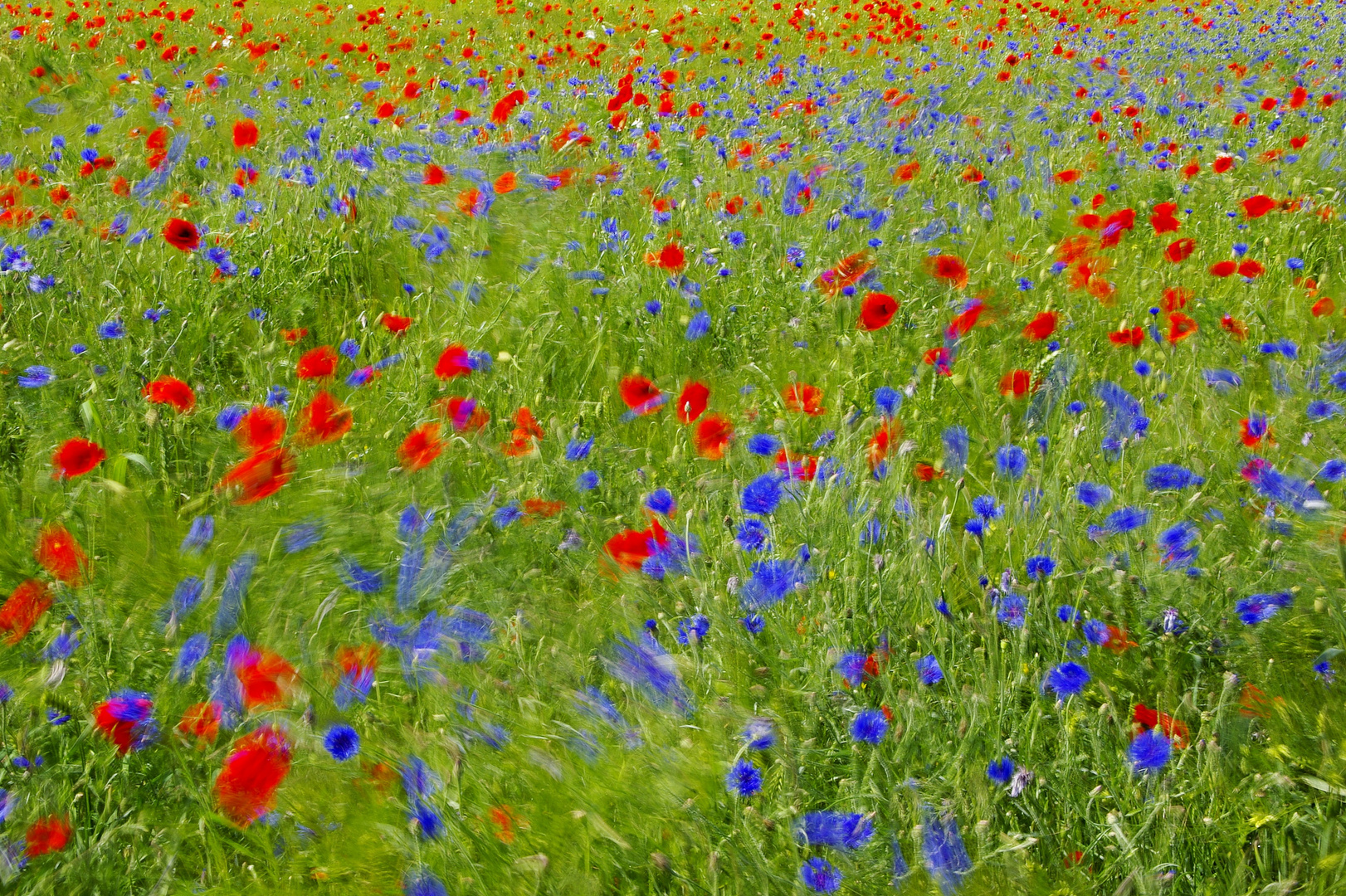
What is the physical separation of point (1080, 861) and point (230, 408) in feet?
5.49

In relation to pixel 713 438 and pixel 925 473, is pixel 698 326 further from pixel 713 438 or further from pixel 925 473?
pixel 925 473

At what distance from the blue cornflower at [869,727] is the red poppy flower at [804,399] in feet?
2.59

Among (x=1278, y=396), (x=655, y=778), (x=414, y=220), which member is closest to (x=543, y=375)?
(x=414, y=220)

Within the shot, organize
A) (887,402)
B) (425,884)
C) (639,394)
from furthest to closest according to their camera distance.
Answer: (639,394) → (887,402) → (425,884)

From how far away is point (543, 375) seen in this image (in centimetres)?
224

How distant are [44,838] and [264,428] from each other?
763 mm

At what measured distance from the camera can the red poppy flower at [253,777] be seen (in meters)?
1.13

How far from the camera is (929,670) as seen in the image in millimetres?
1225

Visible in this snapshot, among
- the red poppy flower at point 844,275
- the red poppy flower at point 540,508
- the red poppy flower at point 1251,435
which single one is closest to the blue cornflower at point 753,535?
the red poppy flower at point 540,508

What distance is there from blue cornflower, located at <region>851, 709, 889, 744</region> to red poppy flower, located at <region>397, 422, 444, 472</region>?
0.94 metres

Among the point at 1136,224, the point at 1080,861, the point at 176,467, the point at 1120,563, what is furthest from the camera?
the point at 1136,224

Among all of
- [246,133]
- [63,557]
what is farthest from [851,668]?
[246,133]

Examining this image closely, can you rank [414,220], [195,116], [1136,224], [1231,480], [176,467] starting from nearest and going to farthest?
[1231,480] → [176,467] → [414,220] → [1136,224] → [195,116]

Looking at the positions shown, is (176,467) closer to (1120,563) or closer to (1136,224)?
(1120,563)
